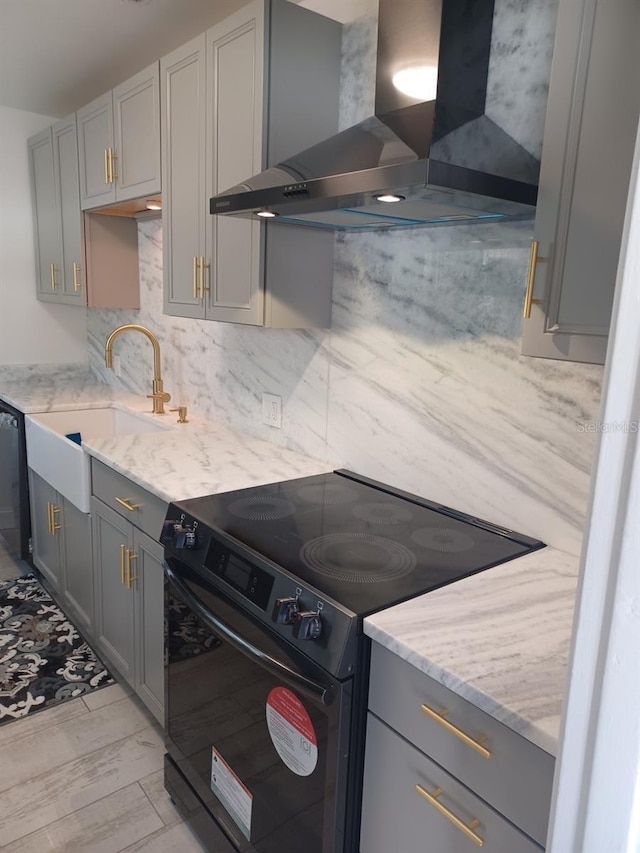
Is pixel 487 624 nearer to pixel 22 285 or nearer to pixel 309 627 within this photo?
pixel 309 627

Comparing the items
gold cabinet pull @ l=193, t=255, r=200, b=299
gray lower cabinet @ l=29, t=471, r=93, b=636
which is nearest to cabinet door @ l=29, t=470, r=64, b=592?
gray lower cabinet @ l=29, t=471, r=93, b=636

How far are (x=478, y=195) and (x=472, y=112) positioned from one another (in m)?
0.31

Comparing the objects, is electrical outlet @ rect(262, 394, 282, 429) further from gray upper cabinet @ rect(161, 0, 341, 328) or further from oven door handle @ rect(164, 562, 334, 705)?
oven door handle @ rect(164, 562, 334, 705)

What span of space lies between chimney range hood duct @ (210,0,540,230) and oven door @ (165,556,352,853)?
0.97 m

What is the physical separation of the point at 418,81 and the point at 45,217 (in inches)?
106

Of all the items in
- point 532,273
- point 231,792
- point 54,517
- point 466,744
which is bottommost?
point 231,792

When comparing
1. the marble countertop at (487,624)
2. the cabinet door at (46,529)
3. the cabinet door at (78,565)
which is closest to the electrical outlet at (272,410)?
the marble countertop at (487,624)

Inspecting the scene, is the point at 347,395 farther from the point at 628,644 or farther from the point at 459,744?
the point at 628,644

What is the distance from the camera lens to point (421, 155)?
119cm

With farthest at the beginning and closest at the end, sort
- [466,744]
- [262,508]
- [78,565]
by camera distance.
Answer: [78,565], [262,508], [466,744]

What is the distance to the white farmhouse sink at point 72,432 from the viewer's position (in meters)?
2.29

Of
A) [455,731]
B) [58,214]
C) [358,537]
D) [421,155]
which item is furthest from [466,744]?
[58,214]

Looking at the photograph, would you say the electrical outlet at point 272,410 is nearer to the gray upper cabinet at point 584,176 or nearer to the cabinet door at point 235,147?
the cabinet door at point 235,147

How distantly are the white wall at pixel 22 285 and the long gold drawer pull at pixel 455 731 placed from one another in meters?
3.54
